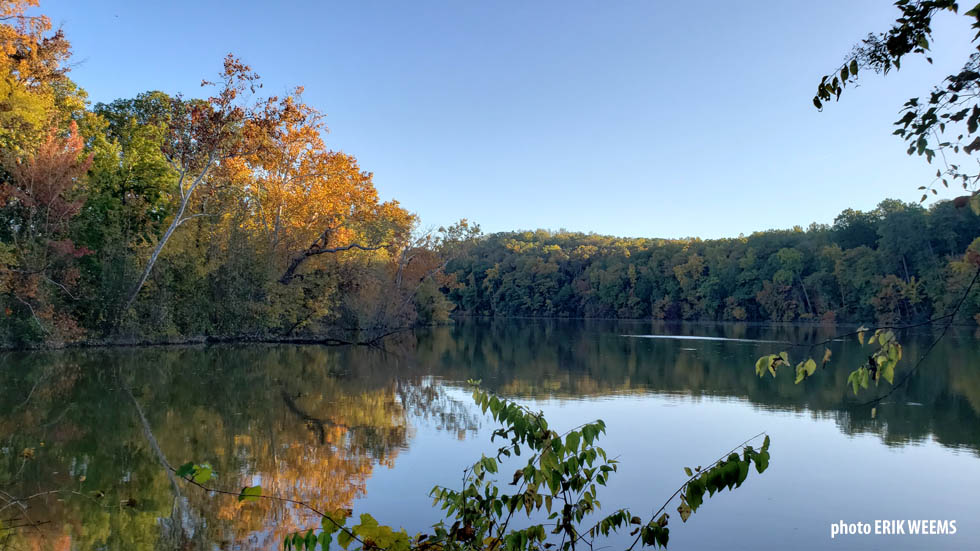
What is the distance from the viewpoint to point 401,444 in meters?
9.07

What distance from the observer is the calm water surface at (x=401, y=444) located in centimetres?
588

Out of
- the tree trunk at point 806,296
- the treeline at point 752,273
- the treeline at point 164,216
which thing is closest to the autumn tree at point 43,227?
the treeline at point 164,216

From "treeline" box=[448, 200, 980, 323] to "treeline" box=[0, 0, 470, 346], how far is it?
20238mm

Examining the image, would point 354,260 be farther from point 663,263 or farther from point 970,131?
point 663,263

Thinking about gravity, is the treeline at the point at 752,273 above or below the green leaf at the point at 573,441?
above

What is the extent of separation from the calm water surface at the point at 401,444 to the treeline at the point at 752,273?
2470cm

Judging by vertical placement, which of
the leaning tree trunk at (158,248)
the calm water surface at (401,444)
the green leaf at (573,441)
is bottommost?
the calm water surface at (401,444)

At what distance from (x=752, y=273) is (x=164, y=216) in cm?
5455

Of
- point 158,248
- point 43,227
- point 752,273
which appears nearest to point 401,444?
point 158,248

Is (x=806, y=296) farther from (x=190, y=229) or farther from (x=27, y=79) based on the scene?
(x=27, y=79)

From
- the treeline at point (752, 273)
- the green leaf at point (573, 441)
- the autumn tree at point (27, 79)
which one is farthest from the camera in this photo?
the treeline at point (752, 273)

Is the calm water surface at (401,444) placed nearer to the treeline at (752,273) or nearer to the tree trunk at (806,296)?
the treeline at (752,273)

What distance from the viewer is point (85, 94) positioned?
23.9m

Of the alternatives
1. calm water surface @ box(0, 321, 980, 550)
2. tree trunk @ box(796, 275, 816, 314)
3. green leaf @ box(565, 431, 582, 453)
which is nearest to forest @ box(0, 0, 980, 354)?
calm water surface @ box(0, 321, 980, 550)
